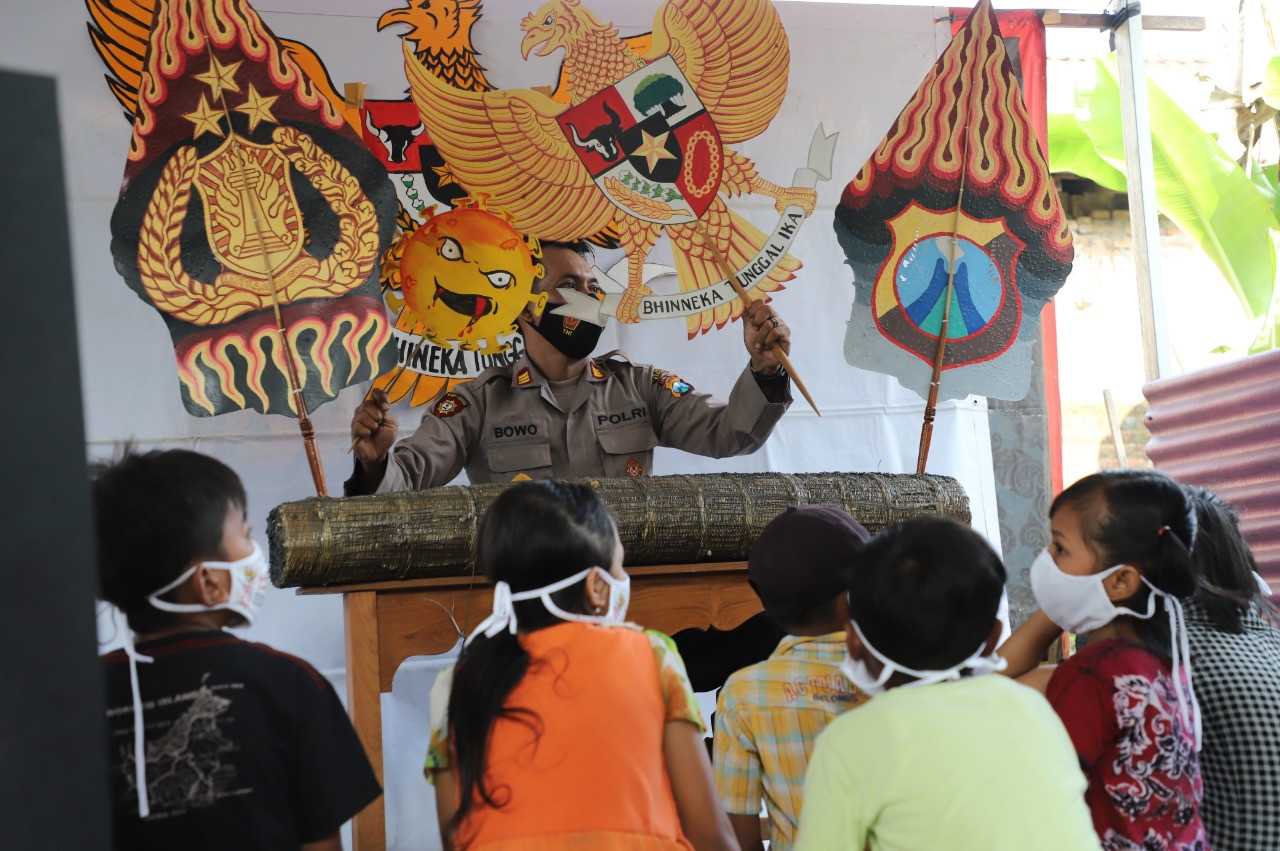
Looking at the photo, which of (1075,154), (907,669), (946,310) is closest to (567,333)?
(946,310)

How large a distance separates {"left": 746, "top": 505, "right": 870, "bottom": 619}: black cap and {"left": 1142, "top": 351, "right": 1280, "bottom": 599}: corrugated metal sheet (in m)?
1.88

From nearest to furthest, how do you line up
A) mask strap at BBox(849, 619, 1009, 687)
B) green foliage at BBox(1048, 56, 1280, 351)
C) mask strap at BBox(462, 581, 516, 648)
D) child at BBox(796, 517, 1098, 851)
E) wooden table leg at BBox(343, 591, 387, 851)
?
child at BBox(796, 517, 1098, 851) < mask strap at BBox(849, 619, 1009, 687) < mask strap at BBox(462, 581, 516, 648) < wooden table leg at BBox(343, 591, 387, 851) < green foliage at BBox(1048, 56, 1280, 351)

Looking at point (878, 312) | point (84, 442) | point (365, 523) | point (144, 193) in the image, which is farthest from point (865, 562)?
point (144, 193)

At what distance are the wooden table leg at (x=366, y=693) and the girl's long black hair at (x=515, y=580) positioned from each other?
0.69 metres

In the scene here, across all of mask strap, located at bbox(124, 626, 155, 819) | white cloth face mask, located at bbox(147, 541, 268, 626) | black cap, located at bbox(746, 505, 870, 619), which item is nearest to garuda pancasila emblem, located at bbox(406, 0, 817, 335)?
black cap, located at bbox(746, 505, 870, 619)

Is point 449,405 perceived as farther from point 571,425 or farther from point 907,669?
point 907,669

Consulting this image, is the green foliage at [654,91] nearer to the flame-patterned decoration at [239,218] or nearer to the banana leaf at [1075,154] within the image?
the flame-patterned decoration at [239,218]

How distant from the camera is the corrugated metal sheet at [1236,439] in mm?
3049

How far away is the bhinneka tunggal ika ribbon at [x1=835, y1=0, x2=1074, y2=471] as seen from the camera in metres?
3.11

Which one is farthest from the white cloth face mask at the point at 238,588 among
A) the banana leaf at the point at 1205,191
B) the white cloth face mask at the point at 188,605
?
the banana leaf at the point at 1205,191

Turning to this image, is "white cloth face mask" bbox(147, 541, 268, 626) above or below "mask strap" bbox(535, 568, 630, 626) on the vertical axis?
above

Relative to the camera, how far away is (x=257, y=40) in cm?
285

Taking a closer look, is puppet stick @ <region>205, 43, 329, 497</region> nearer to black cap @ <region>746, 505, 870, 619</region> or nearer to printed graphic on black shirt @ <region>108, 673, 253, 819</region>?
black cap @ <region>746, 505, 870, 619</region>

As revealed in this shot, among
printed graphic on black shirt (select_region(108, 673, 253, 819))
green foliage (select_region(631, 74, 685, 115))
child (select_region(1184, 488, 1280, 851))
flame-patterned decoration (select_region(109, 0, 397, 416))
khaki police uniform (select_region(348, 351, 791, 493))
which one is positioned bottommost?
child (select_region(1184, 488, 1280, 851))
